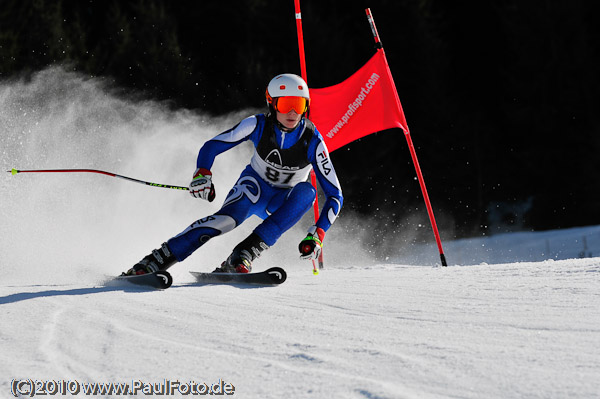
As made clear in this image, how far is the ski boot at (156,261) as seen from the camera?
14.8ft

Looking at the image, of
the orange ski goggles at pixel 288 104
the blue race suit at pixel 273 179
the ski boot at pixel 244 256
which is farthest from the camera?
the orange ski goggles at pixel 288 104

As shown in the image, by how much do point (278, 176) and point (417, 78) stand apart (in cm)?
2034

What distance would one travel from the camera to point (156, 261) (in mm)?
4602

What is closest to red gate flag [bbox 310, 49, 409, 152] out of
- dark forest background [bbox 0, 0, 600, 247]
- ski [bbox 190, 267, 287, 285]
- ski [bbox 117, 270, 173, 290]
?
ski [bbox 190, 267, 287, 285]

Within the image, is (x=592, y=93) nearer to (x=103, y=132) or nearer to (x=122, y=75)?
(x=122, y=75)

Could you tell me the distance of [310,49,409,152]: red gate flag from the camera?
736 cm

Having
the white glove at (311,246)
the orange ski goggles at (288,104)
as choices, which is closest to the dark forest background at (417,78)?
the orange ski goggles at (288,104)

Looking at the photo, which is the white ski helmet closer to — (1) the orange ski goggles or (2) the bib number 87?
(1) the orange ski goggles

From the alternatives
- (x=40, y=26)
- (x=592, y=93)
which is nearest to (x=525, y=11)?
(x=592, y=93)

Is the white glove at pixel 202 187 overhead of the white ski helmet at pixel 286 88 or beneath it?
beneath

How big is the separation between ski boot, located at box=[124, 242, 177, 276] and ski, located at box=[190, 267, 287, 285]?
23cm

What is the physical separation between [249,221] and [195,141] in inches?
54.9

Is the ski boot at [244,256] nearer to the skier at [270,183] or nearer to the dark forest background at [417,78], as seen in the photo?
the skier at [270,183]

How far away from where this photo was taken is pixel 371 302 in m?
3.44
